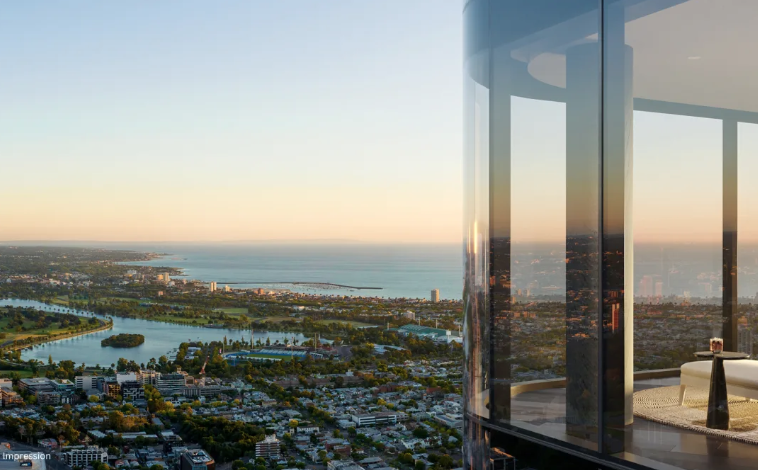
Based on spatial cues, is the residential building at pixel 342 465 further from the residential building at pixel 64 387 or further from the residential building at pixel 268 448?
the residential building at pixel 64 387

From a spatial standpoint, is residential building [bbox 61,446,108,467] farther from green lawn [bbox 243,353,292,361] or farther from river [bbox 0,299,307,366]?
green lawn [bbox 243,353,292,361]

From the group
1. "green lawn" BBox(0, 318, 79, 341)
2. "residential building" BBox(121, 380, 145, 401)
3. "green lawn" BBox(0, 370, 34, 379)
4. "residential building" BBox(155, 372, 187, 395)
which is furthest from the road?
"green lawn" BBox(0, 318, 79, 341)

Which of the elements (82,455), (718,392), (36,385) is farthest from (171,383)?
(718,392)

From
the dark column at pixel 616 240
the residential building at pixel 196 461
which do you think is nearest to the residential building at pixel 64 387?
the residential building at pixel 196 461

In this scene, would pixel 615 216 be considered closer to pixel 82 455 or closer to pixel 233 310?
pixel 82 455

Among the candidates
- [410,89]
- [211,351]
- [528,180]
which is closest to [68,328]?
[211,351]
